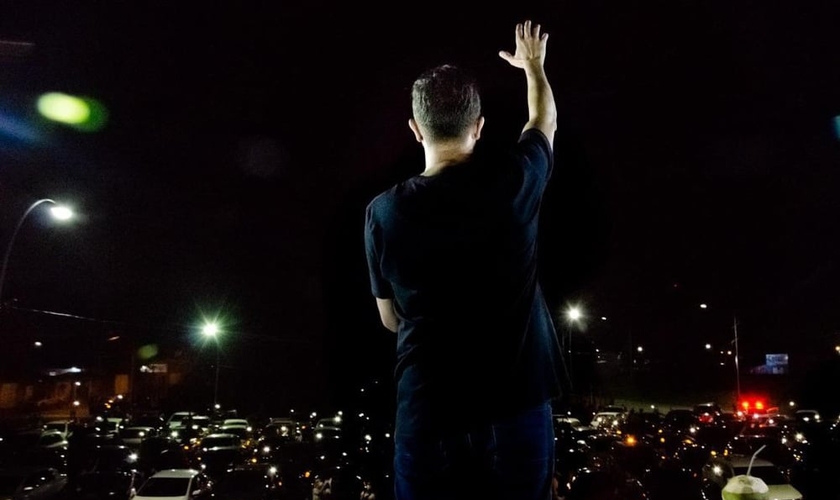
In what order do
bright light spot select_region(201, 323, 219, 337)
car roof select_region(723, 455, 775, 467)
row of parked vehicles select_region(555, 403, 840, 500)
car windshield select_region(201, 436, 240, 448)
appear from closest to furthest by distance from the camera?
1. row of parked vehicles select_region(555, 403, 840, 500)
2. car roof select_region(723, 455, 775, 467)
3. car windshield select_region(201, 436, 240, 448)
4. bright light spot select_region(201, 323, 219, 337)

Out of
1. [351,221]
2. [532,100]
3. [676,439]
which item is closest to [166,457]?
[676,439]

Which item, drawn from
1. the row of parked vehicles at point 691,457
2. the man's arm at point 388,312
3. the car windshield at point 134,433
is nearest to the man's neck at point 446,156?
the man's arm at point 388,312

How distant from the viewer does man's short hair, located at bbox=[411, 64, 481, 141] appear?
2.17 meters

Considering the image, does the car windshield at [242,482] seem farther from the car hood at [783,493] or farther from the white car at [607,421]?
the white car at [607,421]

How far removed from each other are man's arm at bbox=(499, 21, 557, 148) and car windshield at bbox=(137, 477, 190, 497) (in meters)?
18.6

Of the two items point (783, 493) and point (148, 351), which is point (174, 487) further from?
point (148, 351)

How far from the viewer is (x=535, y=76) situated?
8.16ft

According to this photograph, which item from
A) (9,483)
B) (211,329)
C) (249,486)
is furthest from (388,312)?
(211,329)

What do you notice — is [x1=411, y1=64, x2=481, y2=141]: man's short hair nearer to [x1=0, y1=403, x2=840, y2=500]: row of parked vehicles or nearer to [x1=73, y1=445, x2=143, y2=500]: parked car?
[x1=0, y1=403, x2=840, y2=500]: row of parked vehicles

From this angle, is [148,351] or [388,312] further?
[148,351]

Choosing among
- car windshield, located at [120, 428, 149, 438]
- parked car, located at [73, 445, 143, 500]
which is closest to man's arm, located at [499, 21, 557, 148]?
parked car, located at [73, 445, 143, 500]

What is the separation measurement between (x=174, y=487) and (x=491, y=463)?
18.9m

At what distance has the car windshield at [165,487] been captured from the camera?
1883 cm

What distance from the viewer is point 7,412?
46.4 meters
